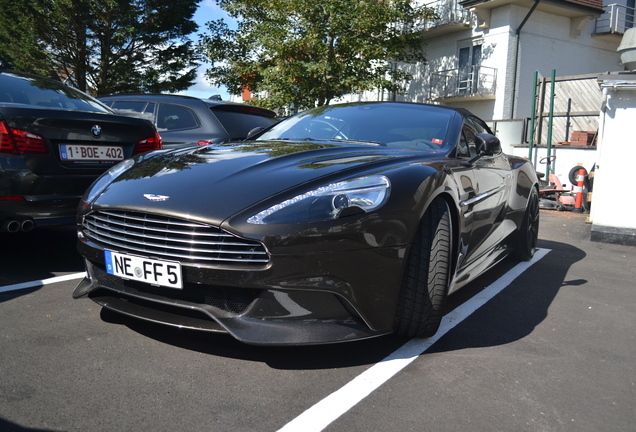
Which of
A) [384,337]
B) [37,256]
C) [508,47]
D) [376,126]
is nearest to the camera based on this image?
[384,337]

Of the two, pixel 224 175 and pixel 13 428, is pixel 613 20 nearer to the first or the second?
pixel 224 175

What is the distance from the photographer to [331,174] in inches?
105

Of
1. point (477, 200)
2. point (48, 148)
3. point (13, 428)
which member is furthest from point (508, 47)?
point (13, 428)

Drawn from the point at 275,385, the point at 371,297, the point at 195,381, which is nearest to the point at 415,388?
the point at 371,297

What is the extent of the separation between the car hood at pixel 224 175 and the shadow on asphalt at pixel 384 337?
0.60 m

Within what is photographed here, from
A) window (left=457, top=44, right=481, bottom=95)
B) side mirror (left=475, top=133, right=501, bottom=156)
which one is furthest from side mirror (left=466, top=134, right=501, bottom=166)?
window (left=457, top=44, right=481, bottom=95)

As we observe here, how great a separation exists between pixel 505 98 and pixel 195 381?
68.2 feet

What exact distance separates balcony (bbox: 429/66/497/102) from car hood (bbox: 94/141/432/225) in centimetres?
1945

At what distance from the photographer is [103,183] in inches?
122

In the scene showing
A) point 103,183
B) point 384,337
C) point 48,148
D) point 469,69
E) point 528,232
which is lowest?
point 384,337

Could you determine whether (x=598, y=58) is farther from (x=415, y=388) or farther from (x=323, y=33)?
(x=415, y=388)

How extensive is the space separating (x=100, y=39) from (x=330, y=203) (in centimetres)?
2522

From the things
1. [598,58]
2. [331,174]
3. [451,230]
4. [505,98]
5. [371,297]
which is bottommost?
[371,297]

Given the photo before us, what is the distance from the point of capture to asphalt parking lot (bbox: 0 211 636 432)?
7.00ft
